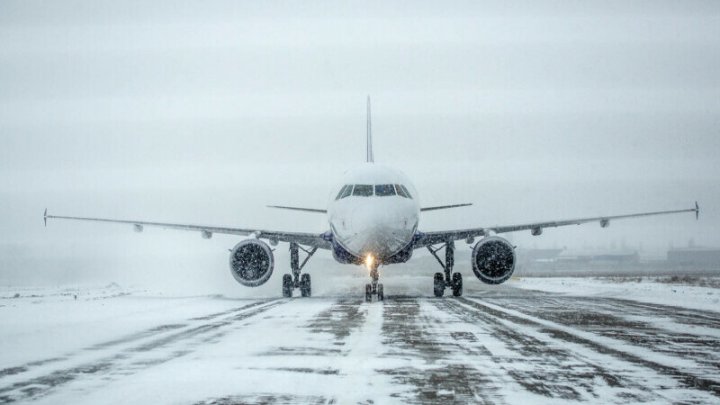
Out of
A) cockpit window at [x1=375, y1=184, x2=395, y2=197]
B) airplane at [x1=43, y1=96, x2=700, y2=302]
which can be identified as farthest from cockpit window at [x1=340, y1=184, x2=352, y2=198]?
cockpit window at [x1=375, y1=184, x2=395, y2=197]

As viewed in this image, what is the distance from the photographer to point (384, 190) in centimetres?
2273

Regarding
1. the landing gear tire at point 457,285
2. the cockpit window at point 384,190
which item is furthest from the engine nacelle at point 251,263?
the landing gear tire at point 457,285

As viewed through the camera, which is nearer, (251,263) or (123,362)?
(123,362)

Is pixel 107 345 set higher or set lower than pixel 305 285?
lower

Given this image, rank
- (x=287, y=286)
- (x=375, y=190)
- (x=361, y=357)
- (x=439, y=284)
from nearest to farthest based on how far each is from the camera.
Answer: (x=361, y=357)
(x=375, y=190)
(x=439, y=284)
(x=287, y=286)

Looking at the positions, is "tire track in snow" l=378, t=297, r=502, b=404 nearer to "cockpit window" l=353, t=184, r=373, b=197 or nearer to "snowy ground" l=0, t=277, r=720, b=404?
"snowy ground" l=0, t=277, r=720, b=404

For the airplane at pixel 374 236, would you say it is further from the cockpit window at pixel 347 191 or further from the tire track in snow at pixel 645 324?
the tire track in snow at pixel 645 324

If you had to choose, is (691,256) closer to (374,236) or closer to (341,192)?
(341,192)

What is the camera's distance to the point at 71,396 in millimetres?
7309

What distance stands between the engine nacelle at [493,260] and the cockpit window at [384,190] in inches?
158

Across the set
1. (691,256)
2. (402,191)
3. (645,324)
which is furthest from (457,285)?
(691,256)

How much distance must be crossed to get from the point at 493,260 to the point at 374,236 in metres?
5.29

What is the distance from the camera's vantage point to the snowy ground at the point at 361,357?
24.5 feet

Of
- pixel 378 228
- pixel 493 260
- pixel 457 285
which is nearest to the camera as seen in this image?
pixel 378 228
